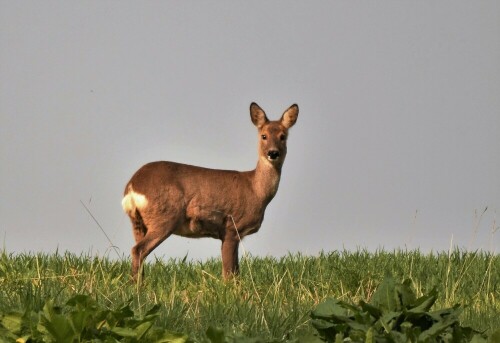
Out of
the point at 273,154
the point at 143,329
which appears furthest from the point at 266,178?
the point at 143,329

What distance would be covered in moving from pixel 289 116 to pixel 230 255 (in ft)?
7.66

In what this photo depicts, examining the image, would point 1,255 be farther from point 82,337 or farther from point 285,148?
point 82,337

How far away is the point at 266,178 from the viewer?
43.5 feet

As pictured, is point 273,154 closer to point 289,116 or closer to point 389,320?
point 289,116

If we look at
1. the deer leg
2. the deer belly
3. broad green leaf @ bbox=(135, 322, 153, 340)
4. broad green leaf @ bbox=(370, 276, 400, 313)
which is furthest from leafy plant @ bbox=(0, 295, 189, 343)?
the deer belly

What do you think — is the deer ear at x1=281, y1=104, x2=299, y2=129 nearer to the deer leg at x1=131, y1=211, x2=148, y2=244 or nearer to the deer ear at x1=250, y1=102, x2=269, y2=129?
the deer ear at x1=250, y1=102, x2=269, y2=129

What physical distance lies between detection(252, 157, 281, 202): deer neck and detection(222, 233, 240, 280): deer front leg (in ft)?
3.10

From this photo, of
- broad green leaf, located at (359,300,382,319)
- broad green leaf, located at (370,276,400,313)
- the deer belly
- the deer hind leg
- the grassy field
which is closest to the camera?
broad green leaf, located at (359,300,382,319)

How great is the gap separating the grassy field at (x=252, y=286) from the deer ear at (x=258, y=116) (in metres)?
1.99

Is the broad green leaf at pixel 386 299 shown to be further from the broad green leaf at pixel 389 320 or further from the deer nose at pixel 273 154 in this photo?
the deer nose at pixel 273 154

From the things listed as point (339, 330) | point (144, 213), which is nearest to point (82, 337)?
point (339, 330)

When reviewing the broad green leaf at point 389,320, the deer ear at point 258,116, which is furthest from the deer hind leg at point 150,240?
the broad green leaf at point 389,320

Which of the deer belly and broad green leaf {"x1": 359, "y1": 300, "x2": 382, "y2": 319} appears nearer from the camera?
broad green leaf {"x1": 359, "y1": 300, "x2": 382, "y2": 319}

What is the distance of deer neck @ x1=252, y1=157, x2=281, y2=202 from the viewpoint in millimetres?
13148
